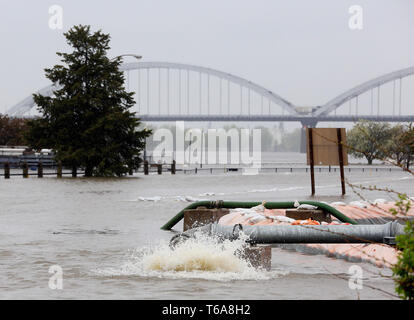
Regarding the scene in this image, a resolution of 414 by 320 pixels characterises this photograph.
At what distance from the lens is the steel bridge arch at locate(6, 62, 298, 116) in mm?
174375

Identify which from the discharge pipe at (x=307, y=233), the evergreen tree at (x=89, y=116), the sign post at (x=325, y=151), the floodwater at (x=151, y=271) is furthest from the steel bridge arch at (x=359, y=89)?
the discharge pipe at (x=307, y=233)

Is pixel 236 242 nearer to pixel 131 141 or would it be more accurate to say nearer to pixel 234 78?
pixel 131 141

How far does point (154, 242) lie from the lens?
17.0m

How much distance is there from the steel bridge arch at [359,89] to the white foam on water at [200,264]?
17331 cm

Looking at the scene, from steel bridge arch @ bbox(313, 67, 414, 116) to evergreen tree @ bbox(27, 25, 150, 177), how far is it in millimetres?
125504

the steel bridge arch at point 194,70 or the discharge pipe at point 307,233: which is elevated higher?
the steel bridge arch at point 194,70

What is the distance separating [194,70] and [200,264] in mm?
179854

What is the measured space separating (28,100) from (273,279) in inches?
6738

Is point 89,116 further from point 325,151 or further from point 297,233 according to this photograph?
point 297,233

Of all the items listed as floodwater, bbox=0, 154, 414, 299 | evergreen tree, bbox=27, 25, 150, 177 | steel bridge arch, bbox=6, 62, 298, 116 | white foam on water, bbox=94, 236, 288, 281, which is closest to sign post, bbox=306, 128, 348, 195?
floodwater, bbox=0, 154, 414, 299

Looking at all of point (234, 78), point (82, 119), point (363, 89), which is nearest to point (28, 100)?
point (234, 78)

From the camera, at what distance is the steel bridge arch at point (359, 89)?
182m

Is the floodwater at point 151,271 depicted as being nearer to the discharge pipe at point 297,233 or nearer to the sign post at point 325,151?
the discharge pipe at point 297,233

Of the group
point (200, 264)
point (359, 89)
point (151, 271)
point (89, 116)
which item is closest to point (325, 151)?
point (200, 264)
